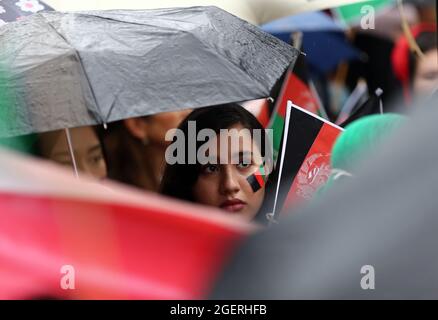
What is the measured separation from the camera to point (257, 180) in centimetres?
286

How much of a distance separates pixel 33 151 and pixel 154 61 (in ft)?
1.57

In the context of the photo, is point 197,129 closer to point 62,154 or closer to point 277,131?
point 62,154

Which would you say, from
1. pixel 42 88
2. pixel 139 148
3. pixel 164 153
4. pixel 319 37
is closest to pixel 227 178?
pixel 164 153

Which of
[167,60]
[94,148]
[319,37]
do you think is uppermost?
[319,37]

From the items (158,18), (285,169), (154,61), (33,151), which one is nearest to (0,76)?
(33,151)

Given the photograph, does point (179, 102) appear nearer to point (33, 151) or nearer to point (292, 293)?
point (33, 151)

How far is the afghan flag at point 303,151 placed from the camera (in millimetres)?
2814

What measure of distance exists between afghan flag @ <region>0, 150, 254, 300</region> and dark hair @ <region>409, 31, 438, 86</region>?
9.08 ft

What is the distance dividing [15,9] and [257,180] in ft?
3.66

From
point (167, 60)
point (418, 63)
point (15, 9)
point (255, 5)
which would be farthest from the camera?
point (255, 5)

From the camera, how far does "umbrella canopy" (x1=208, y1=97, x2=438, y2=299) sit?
953 millimetres

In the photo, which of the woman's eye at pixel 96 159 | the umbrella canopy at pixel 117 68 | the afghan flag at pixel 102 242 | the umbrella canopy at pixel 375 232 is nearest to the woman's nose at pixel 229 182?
the umbrella canopy at pixel 117 68

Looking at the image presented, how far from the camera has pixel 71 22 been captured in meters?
2.65

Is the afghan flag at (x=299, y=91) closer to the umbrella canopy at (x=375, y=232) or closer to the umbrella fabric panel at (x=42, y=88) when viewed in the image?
the umbrella fabric panel at (x=42, y=88)
